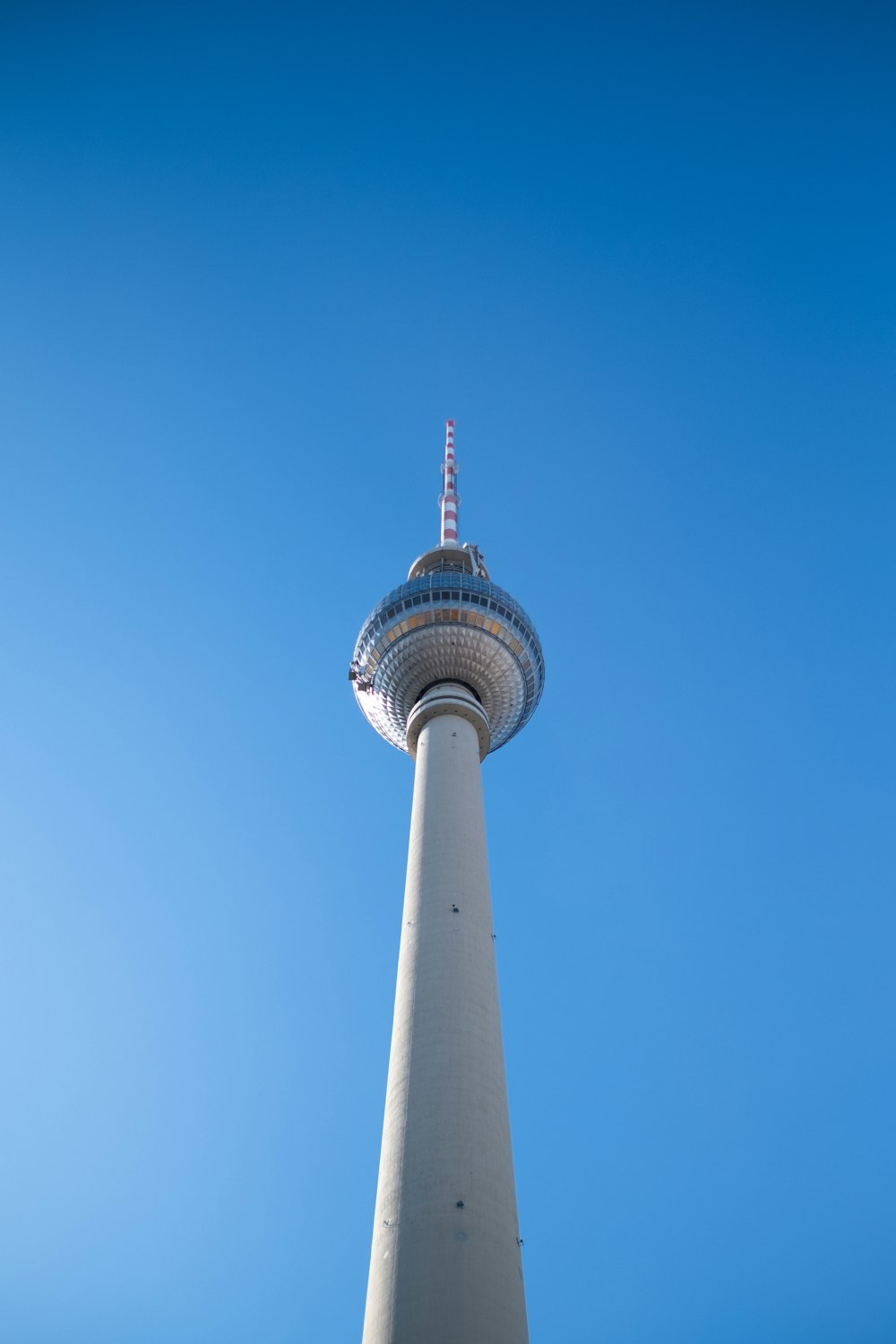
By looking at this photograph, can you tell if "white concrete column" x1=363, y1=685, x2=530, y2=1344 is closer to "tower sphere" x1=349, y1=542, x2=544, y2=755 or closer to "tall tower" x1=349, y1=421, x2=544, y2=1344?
"tall tower" x1=349, y1=421, x2=544, y2=1344

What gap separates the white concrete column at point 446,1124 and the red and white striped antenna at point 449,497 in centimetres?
2315

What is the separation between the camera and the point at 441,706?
141ft

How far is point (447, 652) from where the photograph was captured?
45.2 meters

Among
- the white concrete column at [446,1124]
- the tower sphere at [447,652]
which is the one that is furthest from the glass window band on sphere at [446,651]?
the white concrete column at [446,1124]

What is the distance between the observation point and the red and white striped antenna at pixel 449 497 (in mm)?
57219

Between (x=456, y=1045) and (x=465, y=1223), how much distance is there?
5.13m

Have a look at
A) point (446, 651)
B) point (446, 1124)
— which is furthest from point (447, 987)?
point (446, 651)

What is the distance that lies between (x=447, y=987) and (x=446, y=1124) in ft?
15.1

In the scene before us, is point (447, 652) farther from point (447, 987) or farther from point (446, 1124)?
point (446, 1124)

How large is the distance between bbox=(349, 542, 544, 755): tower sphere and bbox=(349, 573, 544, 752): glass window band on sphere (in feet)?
0.14

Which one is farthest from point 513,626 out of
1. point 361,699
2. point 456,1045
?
point 456,1045

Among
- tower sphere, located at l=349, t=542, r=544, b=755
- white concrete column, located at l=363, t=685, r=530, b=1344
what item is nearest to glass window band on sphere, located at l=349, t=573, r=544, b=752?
tower sphere, located at l=349, t=542, r=544, b=755

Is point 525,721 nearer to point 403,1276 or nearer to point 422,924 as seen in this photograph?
point 422,924

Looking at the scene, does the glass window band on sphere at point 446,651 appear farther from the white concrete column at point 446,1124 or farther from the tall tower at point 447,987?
the white concrete column at point 446,1124
